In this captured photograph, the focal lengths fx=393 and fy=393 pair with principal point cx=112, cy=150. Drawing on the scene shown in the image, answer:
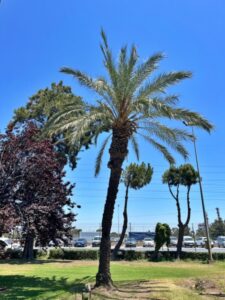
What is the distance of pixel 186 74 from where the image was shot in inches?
623

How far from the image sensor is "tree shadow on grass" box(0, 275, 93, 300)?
1389 cm

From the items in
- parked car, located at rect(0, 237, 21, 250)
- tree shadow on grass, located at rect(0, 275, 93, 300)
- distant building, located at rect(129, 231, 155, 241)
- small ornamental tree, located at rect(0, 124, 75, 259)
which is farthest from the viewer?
distant building, located at rect(129, 231, 155, 241)

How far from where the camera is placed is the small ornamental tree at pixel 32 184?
17.4m

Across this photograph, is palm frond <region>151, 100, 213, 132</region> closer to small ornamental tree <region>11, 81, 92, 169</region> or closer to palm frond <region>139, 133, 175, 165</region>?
palm frond <region>139, 133, 175, 165</region>

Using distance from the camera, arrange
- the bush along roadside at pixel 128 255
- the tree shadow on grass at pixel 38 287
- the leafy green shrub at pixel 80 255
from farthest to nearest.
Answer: the leafy green shrub at pixel 80 255 < the bush along roadside at pixel 128 255 < the tree shadow on grass at pixel 38 287

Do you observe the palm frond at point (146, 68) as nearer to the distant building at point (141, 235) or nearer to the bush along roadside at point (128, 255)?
the bush along roadside at point (128, 255)

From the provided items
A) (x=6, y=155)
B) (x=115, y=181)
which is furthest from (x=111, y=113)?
(x=6, y=155)

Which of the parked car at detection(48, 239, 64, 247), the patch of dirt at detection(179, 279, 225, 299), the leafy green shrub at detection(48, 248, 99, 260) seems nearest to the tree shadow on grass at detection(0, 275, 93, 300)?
the parked car at detection(48, 239, 64, 247)

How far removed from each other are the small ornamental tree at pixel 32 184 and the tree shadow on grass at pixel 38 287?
191 cm

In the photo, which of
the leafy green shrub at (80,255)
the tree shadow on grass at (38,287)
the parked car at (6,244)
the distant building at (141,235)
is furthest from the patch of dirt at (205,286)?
the distant building at (141,235)

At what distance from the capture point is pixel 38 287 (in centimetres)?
1603

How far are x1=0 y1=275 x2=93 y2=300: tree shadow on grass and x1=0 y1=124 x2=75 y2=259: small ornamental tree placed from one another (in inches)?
75.1

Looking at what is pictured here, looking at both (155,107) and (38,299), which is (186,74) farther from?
(38,299)

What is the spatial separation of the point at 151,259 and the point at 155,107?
21539 mm
